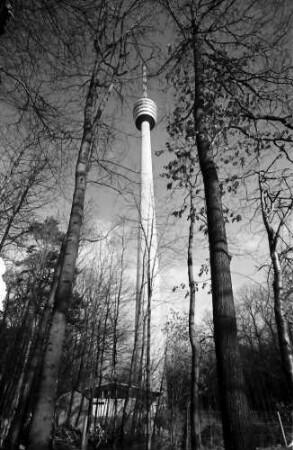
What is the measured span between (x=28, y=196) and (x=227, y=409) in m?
11.6

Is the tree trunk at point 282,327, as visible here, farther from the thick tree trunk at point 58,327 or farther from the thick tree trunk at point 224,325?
the thick tree trunk at point 58,327

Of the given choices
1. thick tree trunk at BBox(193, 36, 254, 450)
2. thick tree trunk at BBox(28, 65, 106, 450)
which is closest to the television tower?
thick tree trunk at BBox(28, 65, 106, 450)

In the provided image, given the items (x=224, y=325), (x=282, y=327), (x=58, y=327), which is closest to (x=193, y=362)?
(x=282, y=327)

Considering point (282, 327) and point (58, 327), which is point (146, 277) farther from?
point (58, 327)

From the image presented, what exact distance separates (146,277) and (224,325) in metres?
12.7

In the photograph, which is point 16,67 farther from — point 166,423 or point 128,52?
point 166,423

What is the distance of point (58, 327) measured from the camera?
4.33m

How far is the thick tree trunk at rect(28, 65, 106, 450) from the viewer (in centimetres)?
360

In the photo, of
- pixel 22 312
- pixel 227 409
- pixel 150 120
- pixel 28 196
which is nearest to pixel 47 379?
pixel 227 409

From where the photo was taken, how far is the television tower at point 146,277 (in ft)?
47.3

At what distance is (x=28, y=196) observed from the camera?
42.3 feet

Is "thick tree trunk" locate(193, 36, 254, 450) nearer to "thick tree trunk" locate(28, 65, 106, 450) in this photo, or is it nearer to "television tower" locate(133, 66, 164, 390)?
"television tower" locate(133, 66, 164, 390)

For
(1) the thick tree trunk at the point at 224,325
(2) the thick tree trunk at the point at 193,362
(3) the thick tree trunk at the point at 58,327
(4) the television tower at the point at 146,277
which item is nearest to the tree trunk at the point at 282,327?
(2) the thick tree trunk at the point at 193,362

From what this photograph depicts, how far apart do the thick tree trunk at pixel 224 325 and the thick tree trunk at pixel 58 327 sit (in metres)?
2.22
